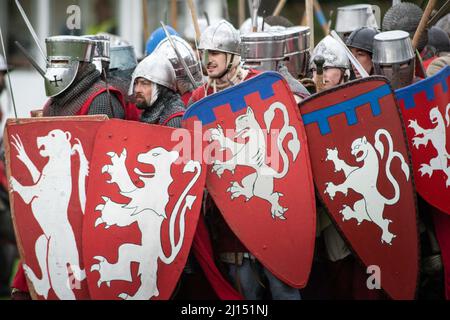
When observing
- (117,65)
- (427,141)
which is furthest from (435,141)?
(117,65)

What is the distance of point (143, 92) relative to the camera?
6355 millimetres

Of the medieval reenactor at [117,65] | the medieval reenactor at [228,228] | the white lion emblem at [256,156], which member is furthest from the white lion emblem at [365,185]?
the medieval reenactor at [117,65]

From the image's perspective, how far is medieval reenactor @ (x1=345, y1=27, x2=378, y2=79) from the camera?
6.69 metres

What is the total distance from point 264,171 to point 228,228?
0.45 metres

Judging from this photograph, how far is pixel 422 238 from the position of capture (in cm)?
605

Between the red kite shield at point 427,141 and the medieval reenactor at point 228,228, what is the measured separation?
3.00 ft

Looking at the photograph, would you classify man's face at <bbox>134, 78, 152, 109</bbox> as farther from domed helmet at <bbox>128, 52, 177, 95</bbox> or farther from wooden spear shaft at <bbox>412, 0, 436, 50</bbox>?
wooden spear shaft at <bbox>412, 0, 436, 50</bbox>

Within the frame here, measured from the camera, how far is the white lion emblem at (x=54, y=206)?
17.6ft

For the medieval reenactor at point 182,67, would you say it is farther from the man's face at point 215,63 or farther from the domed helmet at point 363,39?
the domed helmet at point 363,39

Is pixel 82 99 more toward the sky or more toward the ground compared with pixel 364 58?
more toward the ground

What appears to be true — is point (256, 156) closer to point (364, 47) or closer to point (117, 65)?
point (364, 47)
